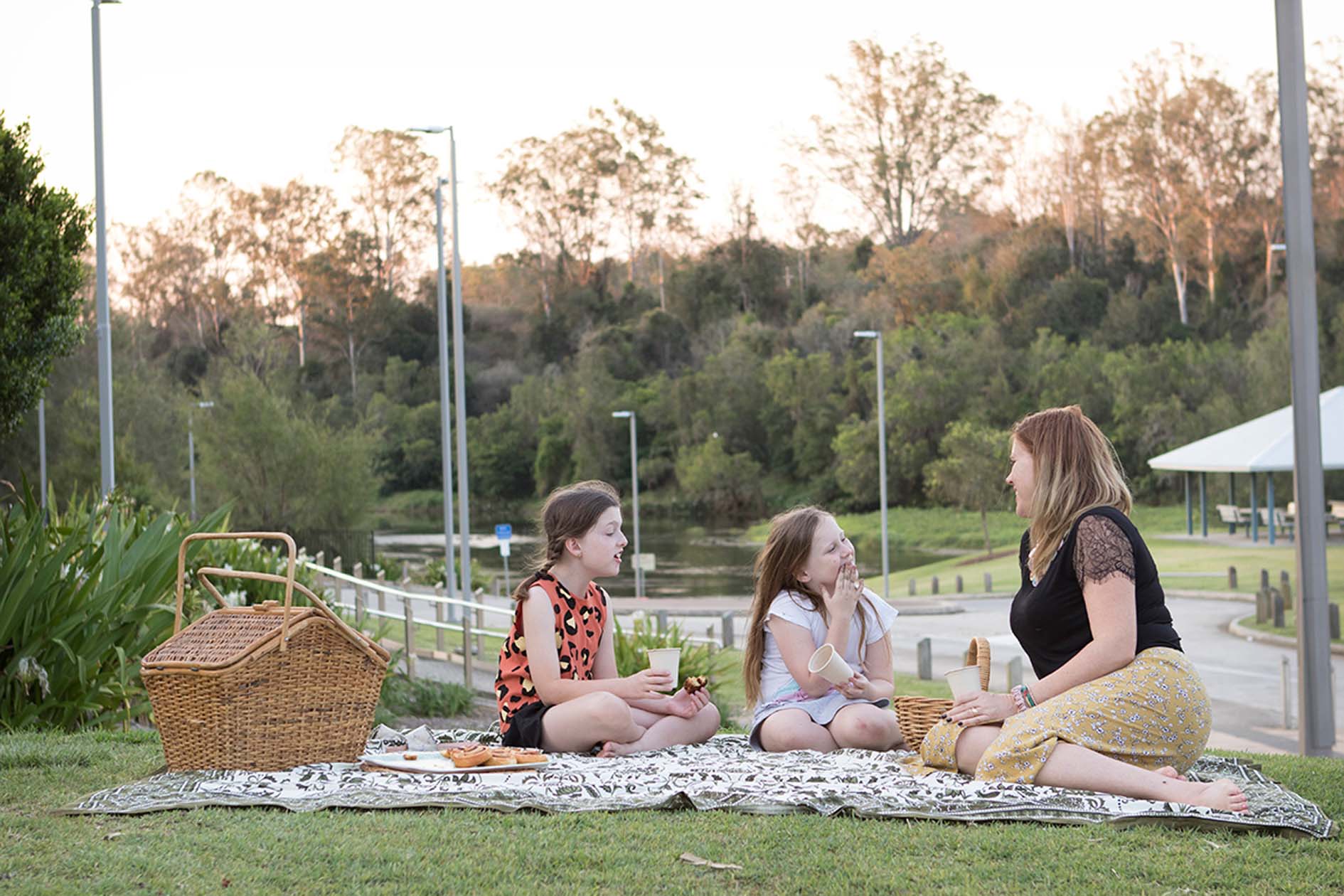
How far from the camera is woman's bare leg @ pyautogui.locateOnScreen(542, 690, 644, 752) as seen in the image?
4641 mm

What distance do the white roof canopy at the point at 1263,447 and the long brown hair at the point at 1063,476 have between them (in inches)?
657

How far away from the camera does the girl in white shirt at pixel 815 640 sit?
480 cm

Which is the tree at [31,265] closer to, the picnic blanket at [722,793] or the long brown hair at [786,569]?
the picnic blanket at [722,793]

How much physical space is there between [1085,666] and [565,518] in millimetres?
1840

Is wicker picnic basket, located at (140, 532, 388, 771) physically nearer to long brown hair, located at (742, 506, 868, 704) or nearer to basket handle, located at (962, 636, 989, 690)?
long brown hair, located at (742, 506, 868, 704)

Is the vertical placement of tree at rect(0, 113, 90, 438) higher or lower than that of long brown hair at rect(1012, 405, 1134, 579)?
higher

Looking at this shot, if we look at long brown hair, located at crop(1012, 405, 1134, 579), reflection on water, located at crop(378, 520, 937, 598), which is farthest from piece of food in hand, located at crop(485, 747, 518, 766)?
reflection on water, located at crop(378, 520, 937, 598)

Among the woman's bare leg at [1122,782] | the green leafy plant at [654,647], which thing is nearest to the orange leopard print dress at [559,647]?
the woman's bare leg at [1122,782]

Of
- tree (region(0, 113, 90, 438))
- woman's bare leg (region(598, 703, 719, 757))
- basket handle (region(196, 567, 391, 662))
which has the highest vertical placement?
tree (region(0, 113, 90, 438))

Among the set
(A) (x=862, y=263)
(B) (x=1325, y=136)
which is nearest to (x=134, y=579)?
(B) (x=1325, y=136)

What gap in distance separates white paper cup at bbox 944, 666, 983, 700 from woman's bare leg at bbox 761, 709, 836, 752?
0.77 metres

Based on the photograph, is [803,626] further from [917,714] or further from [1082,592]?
[1082,592]

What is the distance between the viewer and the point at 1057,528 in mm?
4121

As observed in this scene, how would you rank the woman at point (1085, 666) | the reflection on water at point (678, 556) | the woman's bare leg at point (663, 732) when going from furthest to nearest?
the reflection on water at point (678, 556) → the woman's bare leg at point (663, 732) → the woman at point (1085, 666)
